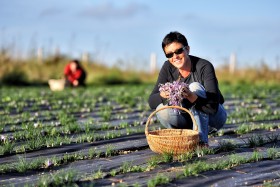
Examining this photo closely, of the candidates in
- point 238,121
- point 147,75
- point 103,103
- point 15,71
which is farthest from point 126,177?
point 147,75

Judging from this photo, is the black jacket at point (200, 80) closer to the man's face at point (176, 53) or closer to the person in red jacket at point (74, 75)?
the man's face at point (176, 53)

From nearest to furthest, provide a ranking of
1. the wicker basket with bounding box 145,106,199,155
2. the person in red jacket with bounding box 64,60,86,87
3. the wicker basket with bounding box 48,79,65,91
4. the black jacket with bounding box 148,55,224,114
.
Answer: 1. the wicker basket with bounding box 145,106,199,155
2. the black jacket with bounding box 148,55,224,114
3. the wicker basket with bounding box 48,79,65,91
4. the person in red jacket with bounding box 64,60,86,87

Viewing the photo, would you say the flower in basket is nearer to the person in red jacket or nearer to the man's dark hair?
the man's dark hair

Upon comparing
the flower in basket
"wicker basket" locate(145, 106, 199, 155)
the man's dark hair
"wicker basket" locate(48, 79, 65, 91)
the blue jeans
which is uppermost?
the man's dark hair

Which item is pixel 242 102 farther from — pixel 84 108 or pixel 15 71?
pixel 15 71

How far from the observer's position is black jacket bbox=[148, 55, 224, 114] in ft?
16.7

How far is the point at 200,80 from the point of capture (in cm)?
533

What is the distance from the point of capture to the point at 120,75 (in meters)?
23.1

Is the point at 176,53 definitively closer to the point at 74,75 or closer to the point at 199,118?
the point at 199,118

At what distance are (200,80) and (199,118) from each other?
42 cm

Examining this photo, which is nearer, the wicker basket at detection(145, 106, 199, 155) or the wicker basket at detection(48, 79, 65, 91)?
the wicker basket at detection(145, 106, 199, 155)

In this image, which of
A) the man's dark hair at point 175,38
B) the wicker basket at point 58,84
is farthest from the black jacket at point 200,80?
the wicker basket at point 58,84

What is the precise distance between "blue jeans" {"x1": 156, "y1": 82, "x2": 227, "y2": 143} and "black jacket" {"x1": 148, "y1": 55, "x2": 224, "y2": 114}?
0.20 feet

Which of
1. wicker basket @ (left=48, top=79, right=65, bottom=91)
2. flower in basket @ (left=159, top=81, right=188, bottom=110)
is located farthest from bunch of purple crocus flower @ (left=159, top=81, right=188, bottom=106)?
wicker basket @ (left=48, top=79, right=65, bottom=91)
